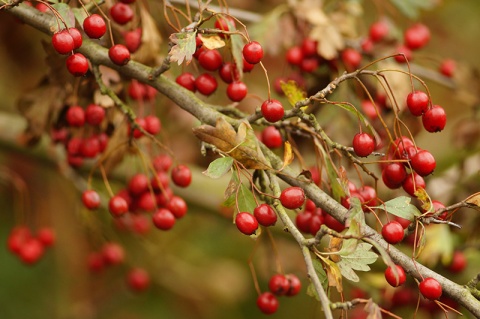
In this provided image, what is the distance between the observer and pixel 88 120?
156 centimetres

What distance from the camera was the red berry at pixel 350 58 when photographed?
1982 millimetres

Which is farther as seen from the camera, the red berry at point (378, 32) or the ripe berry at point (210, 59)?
the red berry at point (378, 32)

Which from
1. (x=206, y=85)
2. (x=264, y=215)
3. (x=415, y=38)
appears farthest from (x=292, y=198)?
(x=415, y=38)

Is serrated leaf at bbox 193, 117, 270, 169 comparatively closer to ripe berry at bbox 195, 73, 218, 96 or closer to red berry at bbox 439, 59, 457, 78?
ripe berry at bbox 195, 73, 218, 96

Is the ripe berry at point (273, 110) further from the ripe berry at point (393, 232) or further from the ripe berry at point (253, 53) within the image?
the ripe berry at point (393, 232)

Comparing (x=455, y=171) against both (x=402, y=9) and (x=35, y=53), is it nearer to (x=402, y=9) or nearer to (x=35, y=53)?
(x=402, y=9)

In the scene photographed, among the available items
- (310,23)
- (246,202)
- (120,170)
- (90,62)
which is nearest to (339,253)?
(246,202)

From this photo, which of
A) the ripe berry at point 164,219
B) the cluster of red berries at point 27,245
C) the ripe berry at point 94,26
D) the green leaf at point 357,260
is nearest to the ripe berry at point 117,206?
the ripe berry at point 164,219

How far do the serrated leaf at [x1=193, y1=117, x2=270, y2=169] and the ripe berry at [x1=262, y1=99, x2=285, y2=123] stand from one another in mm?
64

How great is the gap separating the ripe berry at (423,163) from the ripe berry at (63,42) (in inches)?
25.0

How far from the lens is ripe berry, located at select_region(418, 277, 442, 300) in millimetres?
1108

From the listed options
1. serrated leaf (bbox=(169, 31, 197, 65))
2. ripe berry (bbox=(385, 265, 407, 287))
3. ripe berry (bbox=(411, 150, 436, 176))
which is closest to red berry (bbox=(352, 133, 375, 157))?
ripe berry (bbox=(411, 150, 436, 176))

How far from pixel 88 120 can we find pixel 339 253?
721 millimetres

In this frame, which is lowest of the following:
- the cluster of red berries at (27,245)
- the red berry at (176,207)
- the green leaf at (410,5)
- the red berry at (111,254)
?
the red berry at (111,254)
